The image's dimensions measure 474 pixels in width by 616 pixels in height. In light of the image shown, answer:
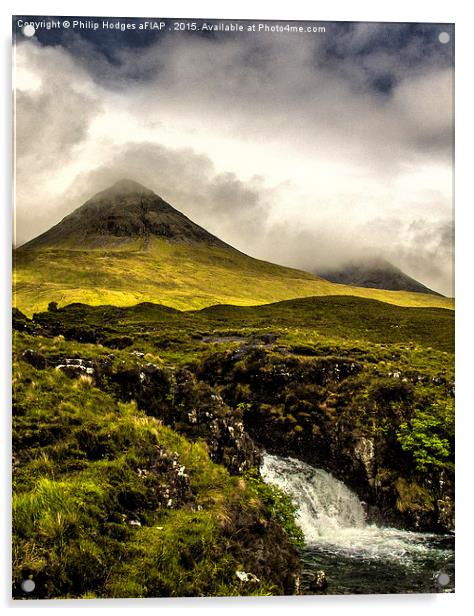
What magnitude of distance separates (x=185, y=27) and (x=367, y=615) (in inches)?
325

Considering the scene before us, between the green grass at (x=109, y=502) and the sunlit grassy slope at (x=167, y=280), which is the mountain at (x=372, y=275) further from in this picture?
the green grass at (x=109, y=502)

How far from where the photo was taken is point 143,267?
26.9 feet

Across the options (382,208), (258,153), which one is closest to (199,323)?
(258,153)

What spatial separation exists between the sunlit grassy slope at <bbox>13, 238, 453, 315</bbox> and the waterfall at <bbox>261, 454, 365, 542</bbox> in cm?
252

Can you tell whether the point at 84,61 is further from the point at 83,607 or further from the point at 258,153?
the point at 83,607

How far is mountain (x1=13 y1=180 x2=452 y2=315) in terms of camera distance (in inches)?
301

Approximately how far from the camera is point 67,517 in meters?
6.20

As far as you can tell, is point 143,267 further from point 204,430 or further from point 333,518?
point 333,518

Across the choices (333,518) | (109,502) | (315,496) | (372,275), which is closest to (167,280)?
(372,275)

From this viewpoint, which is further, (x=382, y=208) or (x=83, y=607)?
(x=382, y=208)

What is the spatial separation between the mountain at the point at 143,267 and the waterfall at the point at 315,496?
8.27 feet

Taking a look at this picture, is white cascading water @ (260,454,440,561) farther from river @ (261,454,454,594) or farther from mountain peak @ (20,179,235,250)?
mountain peak @ (20,179,235,250)
